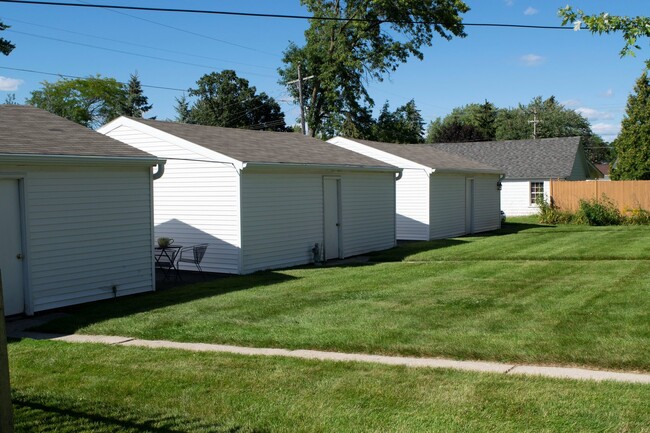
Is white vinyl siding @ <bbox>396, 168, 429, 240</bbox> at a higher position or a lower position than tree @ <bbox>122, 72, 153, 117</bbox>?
lower

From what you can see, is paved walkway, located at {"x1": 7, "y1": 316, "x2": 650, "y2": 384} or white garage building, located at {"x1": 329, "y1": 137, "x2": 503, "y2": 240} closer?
paved walkway, located at {"x1": 7, "y1": 316, "x2": 650, "y2": 384}

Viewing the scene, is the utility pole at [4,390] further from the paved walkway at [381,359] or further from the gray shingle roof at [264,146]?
the gray shingle roof at [264,146]

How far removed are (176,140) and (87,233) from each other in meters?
4.95

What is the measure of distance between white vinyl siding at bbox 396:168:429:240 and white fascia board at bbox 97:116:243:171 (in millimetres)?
10223

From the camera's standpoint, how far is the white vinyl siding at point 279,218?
51.8ft

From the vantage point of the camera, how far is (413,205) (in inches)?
963

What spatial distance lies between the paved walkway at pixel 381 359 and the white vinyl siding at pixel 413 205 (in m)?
16.3

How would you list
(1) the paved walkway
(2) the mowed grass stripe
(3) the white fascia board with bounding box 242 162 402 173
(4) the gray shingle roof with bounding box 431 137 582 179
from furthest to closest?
(4) the gray shingle roof with bounding box 431 137 582 179 → (3) the white fascia board with bounding box 242 162 402 173 → (2) the mowed grass stripe → (1) the paved walkway

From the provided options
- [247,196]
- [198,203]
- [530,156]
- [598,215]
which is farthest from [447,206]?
[530,156]

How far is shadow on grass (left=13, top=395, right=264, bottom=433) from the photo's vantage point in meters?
5.43

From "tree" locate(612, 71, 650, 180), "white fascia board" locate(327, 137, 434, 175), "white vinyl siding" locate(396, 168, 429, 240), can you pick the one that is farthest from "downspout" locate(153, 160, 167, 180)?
"tree" locate(612, 71, 650, 180)

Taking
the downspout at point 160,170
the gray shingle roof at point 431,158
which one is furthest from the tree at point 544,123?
the downspout at point 160,170

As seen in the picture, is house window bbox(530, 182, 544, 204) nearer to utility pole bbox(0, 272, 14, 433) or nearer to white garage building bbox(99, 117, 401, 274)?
white garage building bbox(99, 117, 401, 274)

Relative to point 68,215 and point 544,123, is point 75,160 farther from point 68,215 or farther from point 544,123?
point 544,123
